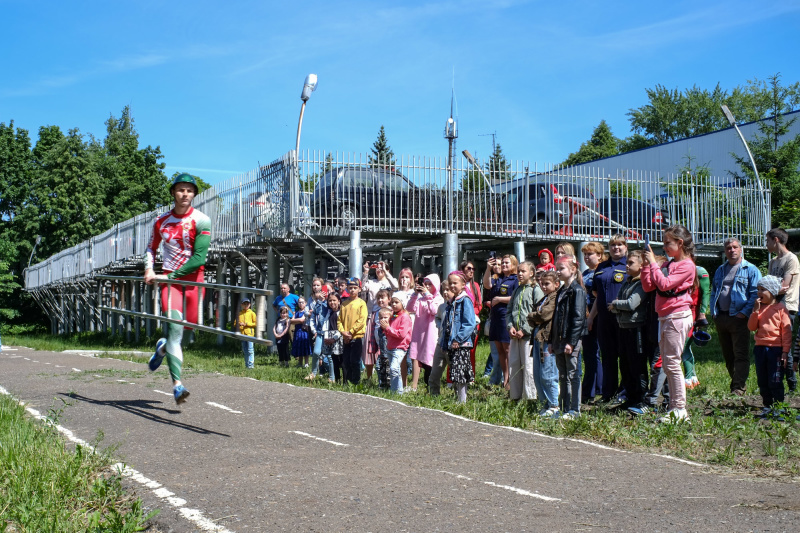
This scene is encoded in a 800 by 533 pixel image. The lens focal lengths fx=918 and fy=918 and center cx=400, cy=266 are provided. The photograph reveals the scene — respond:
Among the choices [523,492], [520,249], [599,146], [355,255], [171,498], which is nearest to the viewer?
[171,498]

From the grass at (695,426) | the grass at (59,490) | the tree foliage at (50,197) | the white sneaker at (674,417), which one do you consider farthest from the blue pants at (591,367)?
the tree foliage at (50,197)

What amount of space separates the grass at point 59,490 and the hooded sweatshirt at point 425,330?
18.4 feet

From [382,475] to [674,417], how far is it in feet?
11.8

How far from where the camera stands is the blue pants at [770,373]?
31.5 feet

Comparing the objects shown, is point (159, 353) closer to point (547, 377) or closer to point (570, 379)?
point (547, 377)

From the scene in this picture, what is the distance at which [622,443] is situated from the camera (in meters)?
8.09

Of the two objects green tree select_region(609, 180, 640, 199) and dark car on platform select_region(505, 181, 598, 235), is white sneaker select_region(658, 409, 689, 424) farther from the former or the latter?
green tree select_region(609, 180, 640, 199)

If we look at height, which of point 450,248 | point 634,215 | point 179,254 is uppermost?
point 634,215

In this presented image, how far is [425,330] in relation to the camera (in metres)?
12.1

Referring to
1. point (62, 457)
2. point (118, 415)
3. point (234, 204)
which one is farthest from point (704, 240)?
point (62, 457)

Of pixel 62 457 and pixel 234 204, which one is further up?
pixel 234 204

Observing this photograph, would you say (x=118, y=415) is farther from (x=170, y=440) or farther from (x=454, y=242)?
(x=454, y=242)

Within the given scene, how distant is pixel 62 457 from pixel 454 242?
13.9 metres

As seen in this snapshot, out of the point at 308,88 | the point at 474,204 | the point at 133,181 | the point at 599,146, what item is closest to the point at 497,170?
the point at 474,204
